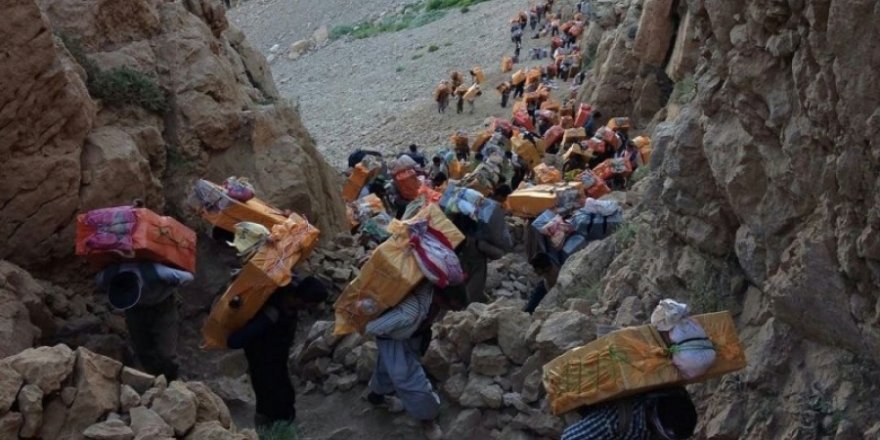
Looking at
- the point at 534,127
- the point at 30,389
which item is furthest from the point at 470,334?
the point at 534,127

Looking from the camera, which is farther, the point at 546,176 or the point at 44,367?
the point at 546,176

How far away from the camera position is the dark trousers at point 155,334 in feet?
22.9

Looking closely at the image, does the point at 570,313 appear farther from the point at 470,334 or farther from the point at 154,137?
the point at 154,137

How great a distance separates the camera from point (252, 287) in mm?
6457

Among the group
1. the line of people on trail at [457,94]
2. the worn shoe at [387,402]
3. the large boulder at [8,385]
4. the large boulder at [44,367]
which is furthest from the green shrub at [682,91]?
the line of people on trail at [457,94]

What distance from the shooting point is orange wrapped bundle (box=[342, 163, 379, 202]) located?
1559 cm

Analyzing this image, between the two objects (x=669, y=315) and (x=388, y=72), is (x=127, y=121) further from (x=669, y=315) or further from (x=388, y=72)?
(x=388, y=72)

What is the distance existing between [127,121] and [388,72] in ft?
108

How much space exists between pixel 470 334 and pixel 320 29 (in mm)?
52250

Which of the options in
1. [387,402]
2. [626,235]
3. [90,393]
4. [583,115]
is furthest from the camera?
[583,115]

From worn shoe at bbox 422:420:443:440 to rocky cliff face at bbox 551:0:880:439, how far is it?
1.63 m

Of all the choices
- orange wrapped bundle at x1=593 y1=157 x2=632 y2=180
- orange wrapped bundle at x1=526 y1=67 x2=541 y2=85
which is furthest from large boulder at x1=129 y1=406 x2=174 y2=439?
orange wrapped bundle at x1=526 y1=67 x2=541 y2=85

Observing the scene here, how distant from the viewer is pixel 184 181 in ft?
30.9

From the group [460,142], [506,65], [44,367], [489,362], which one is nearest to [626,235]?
[489,362]
